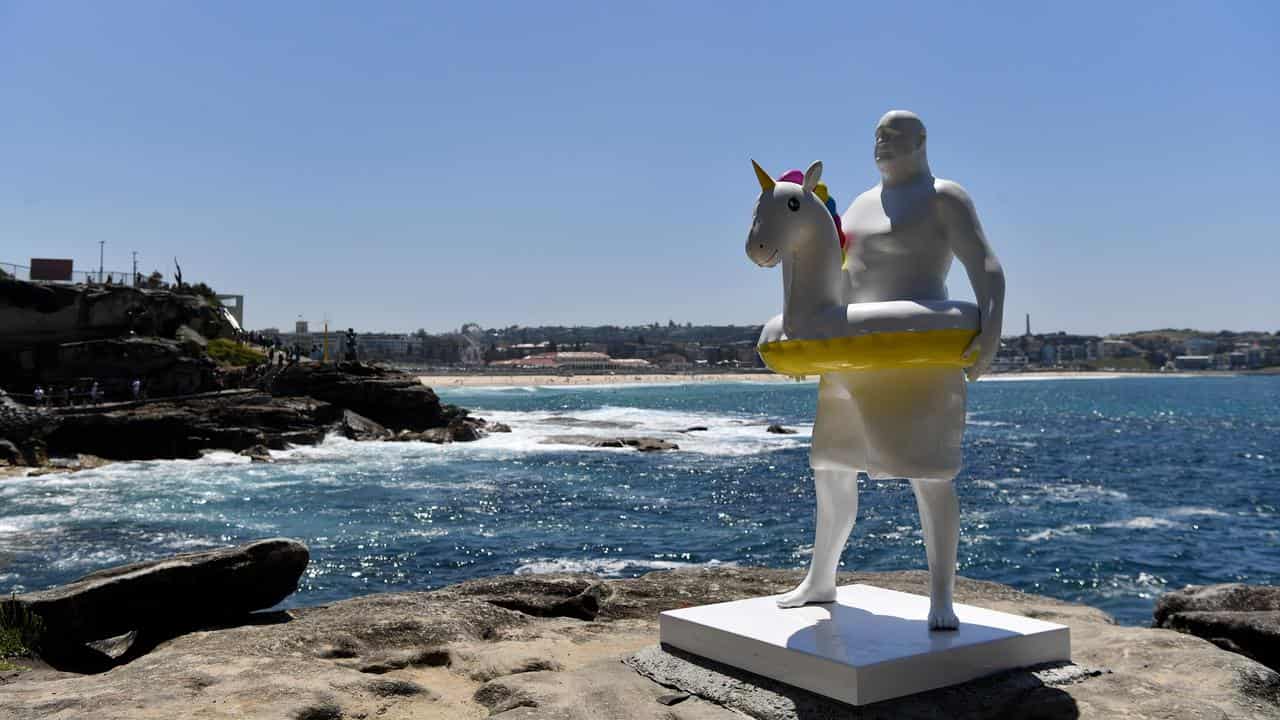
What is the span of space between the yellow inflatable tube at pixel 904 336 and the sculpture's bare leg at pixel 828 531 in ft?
3.62

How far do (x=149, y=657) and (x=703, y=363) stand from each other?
173 metres

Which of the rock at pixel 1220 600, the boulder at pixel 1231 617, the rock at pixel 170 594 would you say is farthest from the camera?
the rock at pixel 1220 600

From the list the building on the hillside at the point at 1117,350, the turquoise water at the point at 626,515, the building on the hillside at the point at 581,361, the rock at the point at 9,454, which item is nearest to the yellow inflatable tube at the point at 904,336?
the turquoise water at the point at 626,515

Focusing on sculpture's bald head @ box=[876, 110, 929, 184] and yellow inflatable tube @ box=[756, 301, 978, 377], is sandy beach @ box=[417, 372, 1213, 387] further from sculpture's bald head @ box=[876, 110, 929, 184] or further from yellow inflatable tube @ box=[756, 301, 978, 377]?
yellow inflatable tube @ box=[756, 301, 978, 377]

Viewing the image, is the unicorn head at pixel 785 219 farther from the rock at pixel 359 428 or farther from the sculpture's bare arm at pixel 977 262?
the rock at pixel 359 428

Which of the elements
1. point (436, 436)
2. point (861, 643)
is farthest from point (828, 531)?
point (436, 436)

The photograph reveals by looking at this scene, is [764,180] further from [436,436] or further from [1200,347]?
[1200,347]

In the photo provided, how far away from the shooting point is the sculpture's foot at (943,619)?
19.5 feet

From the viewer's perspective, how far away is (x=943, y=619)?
235 inches

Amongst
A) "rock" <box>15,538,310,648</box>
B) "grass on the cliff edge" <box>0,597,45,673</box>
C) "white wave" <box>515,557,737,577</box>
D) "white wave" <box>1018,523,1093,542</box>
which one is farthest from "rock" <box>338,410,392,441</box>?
"grass on the cliff edge" <box>0,597,45,673</box>

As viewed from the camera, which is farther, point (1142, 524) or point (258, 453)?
point (258, 453)

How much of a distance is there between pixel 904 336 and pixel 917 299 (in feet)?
1.50

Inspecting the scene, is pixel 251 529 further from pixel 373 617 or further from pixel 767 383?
pixel 767 383

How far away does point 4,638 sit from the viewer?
7.32 meters
